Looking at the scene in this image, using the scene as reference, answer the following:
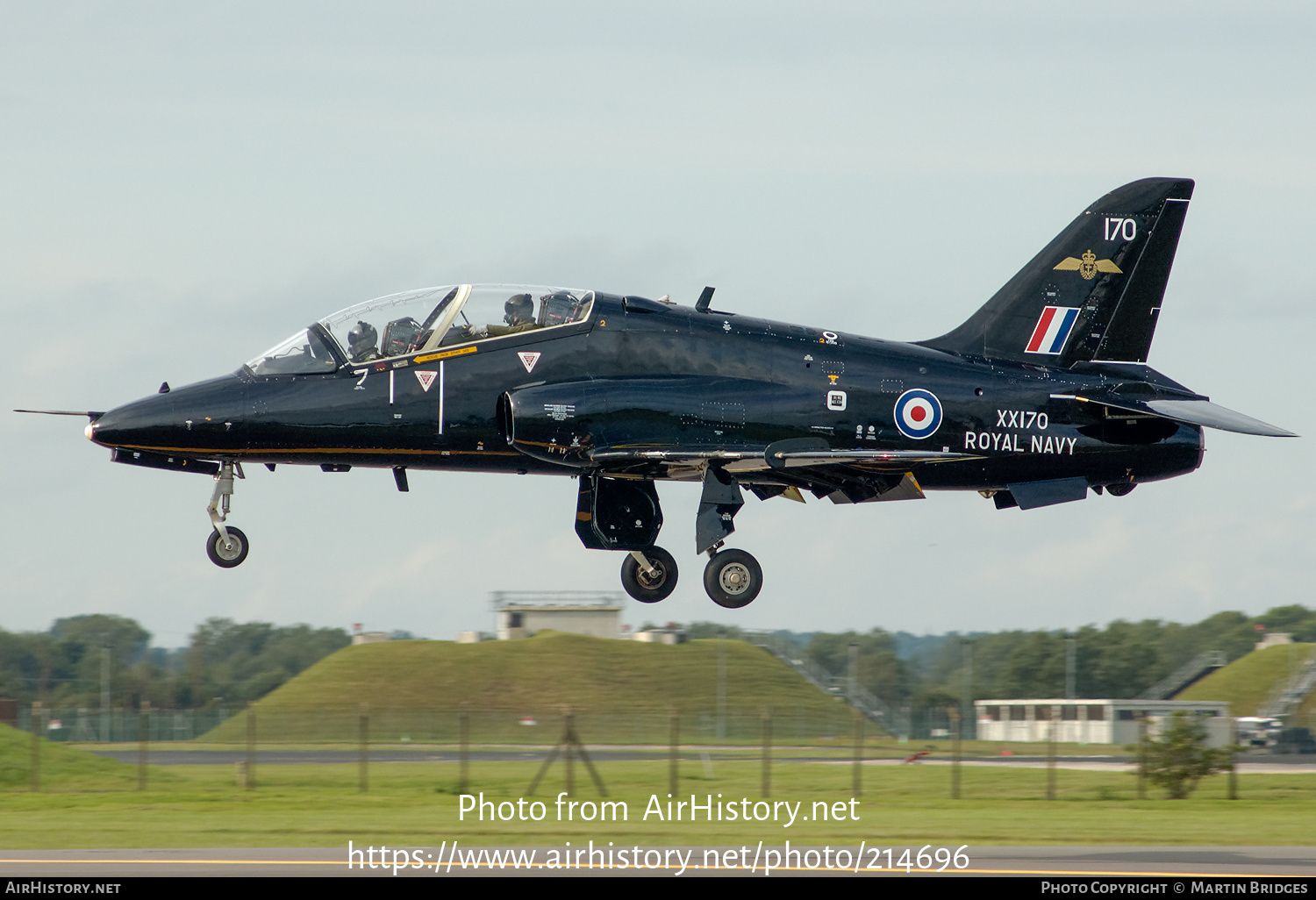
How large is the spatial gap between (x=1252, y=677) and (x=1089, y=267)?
2191 inches

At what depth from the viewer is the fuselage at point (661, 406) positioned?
2078cm

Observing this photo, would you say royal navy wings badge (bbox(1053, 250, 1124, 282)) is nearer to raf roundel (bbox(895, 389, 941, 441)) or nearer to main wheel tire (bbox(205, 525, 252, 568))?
raf roundel (bbox(895, 389, 941, 441))

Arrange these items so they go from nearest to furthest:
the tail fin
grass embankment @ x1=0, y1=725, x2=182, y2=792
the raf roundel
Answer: the raf roundel
the tail fin
grass embankment @ x1=0, y1=725, x2=182, y2=792

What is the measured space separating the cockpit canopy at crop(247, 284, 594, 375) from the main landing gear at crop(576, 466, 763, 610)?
2.75m

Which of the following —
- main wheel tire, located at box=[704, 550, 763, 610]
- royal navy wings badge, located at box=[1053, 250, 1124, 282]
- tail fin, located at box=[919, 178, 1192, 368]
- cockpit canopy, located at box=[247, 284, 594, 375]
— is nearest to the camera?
cockpit canopy, located at box=[247, 284, 594, 375]

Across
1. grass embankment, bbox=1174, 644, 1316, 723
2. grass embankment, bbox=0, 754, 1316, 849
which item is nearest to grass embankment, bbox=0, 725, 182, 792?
grass embankment, bbox=0, 754, 1316, 849

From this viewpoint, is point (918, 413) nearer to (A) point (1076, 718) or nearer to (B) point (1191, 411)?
(B) point (1191, 411)

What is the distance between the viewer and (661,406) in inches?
838

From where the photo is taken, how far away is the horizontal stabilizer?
21719 mm

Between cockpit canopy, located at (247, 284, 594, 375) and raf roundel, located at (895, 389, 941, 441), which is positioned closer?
cockpit canopy, located at (247, 284, 594, 375)

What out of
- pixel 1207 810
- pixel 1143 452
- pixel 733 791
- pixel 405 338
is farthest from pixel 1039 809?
pixel 405 338

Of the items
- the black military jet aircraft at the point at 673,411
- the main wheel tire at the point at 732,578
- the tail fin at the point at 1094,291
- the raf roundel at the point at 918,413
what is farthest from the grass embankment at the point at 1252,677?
the main wheel tire at the point at 732,578

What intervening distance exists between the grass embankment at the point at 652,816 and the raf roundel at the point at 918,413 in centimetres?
616

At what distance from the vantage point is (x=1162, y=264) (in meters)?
24.6
